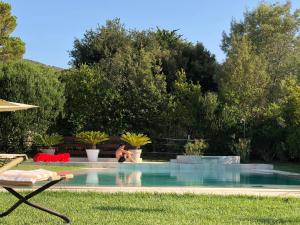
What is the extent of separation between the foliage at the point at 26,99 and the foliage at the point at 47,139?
27 centimetres

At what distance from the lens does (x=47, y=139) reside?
20.8 m

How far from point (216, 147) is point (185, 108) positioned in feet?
7.20

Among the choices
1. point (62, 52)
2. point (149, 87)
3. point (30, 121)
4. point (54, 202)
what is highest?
point (62, 52)

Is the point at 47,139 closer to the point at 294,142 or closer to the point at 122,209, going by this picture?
the point at 294,142

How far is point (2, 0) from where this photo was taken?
32.7 meters

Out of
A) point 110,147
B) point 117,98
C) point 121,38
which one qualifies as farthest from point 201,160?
point 121,38

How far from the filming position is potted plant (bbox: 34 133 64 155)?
20.8 meters

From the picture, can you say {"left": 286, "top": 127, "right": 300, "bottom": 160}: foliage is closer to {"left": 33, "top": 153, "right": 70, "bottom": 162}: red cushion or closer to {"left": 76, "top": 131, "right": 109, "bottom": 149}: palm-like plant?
{"left": 76, "top": 131, "right": 109, "bottom": 149}: palm-like plant

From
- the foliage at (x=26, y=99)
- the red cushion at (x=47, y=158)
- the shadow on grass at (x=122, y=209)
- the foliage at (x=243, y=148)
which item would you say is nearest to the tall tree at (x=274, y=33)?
the foliage at (x=243, y=148)

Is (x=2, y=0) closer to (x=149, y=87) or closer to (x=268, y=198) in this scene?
(x=149, y=87)

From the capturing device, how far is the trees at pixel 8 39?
32.9 metres

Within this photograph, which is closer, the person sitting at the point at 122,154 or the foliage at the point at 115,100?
the person sitting at the point at 122,154

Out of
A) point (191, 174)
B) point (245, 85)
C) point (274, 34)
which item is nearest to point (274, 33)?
point (274, 34)

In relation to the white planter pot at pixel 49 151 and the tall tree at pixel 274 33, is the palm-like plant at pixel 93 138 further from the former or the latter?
the tall tree at pixel 274 33
